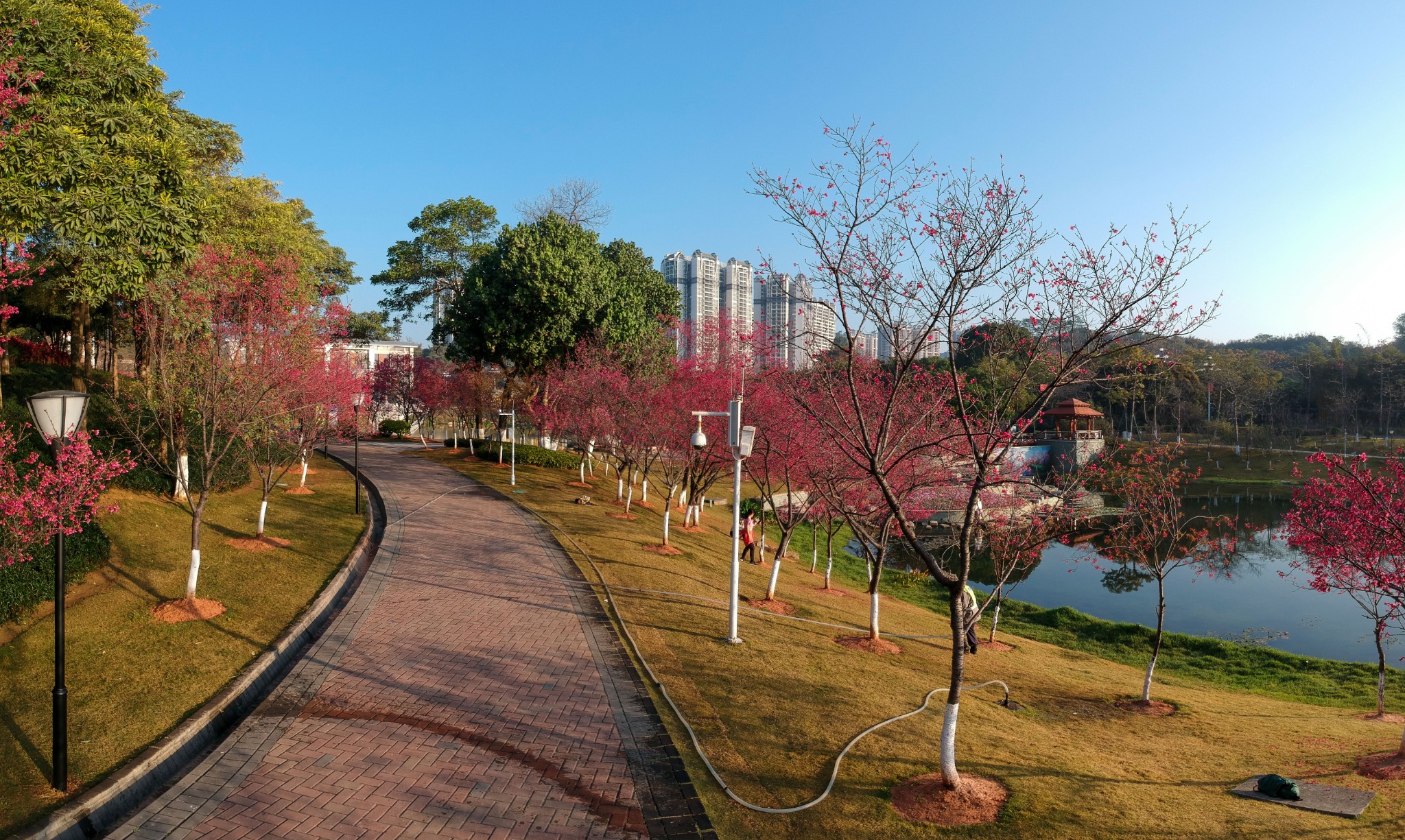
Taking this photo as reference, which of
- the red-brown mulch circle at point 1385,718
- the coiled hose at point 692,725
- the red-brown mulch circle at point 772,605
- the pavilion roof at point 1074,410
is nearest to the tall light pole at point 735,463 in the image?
the coiled hose at point 692,725

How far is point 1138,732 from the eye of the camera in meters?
10.9

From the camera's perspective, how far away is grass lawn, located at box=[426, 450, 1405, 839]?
6.89m

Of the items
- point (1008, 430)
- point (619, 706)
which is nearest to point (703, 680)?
point (619, 706)

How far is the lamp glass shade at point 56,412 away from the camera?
7645 mm

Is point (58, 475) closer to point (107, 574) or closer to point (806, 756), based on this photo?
point (107, 574)

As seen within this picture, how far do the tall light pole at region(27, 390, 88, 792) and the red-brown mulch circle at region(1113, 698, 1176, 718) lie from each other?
14.5 m

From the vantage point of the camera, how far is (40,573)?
→ 10.3 meters

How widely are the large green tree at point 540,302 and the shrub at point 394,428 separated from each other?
2281cm

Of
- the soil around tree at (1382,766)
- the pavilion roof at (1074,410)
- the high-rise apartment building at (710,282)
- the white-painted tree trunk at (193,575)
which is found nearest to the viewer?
the soil around tree at (1382,766)

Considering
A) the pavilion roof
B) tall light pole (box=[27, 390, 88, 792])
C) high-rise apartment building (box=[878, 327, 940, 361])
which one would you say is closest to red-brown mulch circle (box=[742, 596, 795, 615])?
high-rise apartment building (box=[878, 327, 940, 361])

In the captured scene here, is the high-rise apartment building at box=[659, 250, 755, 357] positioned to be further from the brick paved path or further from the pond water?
the brick paved path

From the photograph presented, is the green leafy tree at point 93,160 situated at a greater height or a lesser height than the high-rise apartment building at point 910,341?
greater

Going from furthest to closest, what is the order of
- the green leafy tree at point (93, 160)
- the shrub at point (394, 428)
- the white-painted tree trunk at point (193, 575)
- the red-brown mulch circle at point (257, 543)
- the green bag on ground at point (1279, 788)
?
1. the shrub at point (394, 428)
2. the red-brown mulch circle at point (257, 543)
3. the white-painted tree trunk at point (193, 575)
4. the green leafy tree at point (93, 160)
5. the green bag on ground at point (1279, 788)

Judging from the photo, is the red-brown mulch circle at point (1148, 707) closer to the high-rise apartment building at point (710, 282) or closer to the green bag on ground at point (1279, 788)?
the green bag on ground at point (1279, 788)
